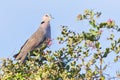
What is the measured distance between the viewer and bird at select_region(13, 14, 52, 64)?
8.99 metres

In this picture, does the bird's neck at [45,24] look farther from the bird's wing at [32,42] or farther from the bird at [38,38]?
the bird's wing at [32,42]

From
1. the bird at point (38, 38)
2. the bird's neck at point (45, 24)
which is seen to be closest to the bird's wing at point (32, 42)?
the bird at point (38, 38)

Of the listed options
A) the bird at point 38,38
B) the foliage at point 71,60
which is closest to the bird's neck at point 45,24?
the bird at point 38,38

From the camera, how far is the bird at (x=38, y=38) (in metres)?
8.99

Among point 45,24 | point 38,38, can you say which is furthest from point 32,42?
point 45,24

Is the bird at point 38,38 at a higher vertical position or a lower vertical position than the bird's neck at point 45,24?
lower

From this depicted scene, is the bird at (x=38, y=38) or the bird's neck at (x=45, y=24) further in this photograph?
the bird's neck at (x=45, y=24)

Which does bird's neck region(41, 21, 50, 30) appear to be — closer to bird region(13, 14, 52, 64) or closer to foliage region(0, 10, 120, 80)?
bird region(13, 14, 52, 64)

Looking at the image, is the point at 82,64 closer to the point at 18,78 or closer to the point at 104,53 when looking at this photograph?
the point at 104,53

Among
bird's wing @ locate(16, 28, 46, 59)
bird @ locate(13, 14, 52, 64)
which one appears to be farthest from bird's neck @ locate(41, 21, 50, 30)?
bird's wing @ locate(16, 28, 46, 59)

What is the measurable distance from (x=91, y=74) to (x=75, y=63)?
0.64 metres

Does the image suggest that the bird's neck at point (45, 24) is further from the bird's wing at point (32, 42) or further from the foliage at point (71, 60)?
the foliage at point (71, 60)

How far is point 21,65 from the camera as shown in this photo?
6.86 meters

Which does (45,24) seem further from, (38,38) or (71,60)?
(71,60)
